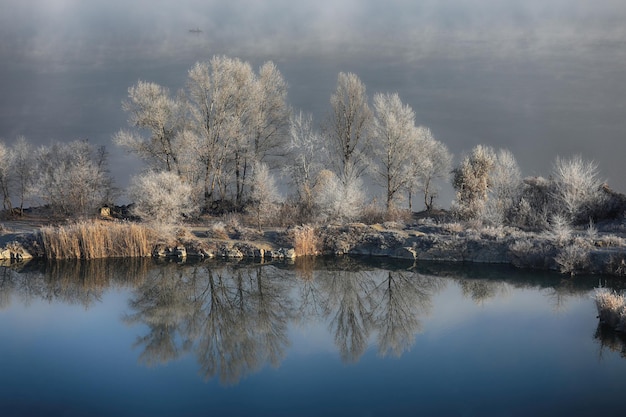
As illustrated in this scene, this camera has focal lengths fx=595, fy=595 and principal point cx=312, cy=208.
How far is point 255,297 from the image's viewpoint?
14.6 m

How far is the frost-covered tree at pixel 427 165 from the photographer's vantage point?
28.7 meters

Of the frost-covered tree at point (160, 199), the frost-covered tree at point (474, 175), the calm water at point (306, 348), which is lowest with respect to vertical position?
the calm water at point (306, 348)

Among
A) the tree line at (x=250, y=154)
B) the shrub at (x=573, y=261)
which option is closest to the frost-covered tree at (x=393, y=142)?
the tree line at (x=250, y=154)

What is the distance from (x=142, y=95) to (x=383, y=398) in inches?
893

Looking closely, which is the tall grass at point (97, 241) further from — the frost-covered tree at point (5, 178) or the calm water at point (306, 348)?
the frost-covered tree at point (5, 178)

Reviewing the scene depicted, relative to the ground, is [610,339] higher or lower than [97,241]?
lower

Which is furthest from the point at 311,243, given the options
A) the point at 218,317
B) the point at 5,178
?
the point at 5,178

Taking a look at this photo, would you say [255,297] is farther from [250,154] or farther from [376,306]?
[250,154]

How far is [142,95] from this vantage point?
27.7m

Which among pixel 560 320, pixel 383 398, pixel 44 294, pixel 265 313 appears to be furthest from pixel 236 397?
pixel 44 294

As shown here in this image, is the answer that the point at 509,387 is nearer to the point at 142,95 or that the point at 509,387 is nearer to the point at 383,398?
the point at 383,398

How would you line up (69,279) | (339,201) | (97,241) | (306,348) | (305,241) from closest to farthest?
(306,348) < (69,279) < (97,241) < (305,241) < (339,201)

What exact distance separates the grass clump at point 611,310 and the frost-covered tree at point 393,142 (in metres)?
16.6

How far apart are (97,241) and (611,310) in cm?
1445
